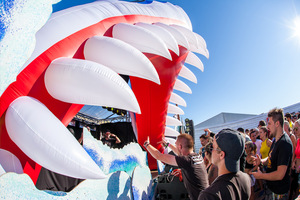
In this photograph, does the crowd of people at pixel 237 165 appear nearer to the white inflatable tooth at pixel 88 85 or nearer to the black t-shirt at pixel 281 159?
the black t-shirt at pixel 281 159

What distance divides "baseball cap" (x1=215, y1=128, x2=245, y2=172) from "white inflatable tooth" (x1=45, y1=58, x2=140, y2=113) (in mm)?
526

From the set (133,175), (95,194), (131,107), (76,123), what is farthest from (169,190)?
(76,123)

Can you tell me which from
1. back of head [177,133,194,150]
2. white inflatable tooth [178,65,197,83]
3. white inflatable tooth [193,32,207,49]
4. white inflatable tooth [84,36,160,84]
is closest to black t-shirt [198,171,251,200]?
white inflatable tooth [84,36,160,84]

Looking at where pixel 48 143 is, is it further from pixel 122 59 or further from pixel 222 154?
pixel 222 154

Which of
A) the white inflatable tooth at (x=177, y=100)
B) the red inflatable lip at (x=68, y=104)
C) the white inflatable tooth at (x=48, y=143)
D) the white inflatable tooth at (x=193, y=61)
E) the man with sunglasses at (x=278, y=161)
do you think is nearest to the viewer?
the white inflatable tooth at (x=48, y=143)

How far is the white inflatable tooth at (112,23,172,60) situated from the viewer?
177 cm

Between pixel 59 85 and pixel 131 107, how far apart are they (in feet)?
1.64

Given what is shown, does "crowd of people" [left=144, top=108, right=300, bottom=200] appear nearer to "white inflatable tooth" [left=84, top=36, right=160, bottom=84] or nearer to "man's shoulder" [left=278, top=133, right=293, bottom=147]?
"man's shoulder" [left=278, top=133, right=293, bottom=147]

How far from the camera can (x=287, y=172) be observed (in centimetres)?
175

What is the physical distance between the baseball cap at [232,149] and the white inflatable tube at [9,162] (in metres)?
1.14

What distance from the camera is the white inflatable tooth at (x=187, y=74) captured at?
154 inches

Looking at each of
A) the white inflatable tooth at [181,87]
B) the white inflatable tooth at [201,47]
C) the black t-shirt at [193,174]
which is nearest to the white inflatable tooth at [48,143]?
the black t-shirt at [193,174]

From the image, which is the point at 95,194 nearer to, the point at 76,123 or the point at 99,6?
the point at 99,6

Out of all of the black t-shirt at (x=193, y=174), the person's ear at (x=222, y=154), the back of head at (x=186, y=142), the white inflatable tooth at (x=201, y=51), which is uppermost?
the white inflatable tooth at (x=201, y=51)
